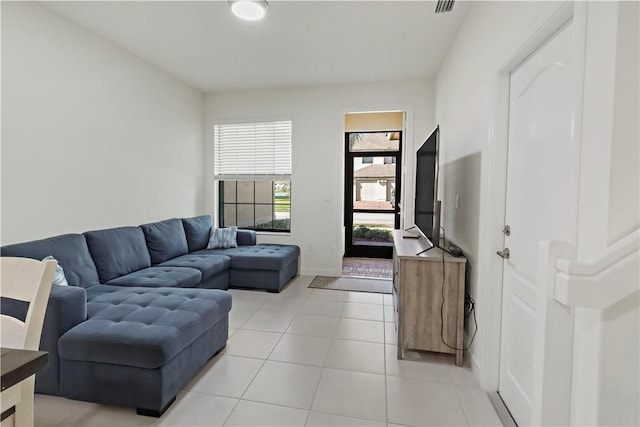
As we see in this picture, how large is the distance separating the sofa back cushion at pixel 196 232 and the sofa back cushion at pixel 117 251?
2.48 feet

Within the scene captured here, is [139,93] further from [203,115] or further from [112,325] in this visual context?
[112,325]

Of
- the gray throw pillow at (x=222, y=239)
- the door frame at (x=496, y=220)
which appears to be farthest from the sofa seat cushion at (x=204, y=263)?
the door frame at (x=496, y=220)

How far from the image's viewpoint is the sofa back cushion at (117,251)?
282 centimetres

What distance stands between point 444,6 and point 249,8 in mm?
1579

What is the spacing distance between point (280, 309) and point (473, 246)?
2.02 m

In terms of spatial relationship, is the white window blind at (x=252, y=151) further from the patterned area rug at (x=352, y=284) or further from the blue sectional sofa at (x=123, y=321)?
the blue sectional sofa at (x=123, y=321)

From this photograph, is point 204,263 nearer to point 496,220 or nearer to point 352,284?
point 352,284

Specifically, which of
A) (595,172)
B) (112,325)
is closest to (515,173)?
(595,172)

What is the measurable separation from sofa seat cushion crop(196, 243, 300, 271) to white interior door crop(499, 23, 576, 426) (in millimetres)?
2557

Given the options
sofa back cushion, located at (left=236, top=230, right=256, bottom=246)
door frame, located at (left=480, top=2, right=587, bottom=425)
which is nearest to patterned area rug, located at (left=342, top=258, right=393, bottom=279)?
sofa back cushion, located at (left=236, top=230, right=256, bottom=246)

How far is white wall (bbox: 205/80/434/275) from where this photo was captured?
14.1 feet

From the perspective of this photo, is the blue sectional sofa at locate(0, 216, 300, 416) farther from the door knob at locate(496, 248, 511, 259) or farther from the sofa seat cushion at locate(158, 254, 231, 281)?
the door knob at locate(496, 248, 511, 259)

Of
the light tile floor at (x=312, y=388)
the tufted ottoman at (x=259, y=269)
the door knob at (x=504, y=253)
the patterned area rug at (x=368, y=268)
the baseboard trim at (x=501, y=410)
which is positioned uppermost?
the door knob at (x=504, y=253)

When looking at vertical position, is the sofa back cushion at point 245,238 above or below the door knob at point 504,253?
below
